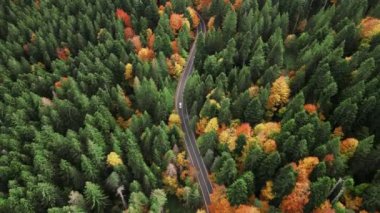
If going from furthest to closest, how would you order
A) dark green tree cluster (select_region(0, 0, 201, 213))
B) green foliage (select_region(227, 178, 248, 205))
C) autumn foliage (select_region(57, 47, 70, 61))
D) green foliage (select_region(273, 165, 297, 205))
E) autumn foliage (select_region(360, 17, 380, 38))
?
autumn foliage (select_region(57, 47, 70, 61)) < autumn foliage (select_region(360, 17, 380, 38)) < dark green tree cluster (select_region(0, 0, 201, 213)) < green foliage (select_region(273, 165, 297, 205)) < green foliage (select_region(227, 178, 248, 205))

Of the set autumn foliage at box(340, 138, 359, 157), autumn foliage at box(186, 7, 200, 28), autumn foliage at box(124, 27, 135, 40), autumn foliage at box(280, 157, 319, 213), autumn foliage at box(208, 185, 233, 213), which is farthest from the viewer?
autumn foliage at box(186, 7, 200, 28)

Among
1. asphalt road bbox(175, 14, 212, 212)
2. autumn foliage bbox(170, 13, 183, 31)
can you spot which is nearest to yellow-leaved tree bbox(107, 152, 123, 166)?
asphalt road bbox(175, 14, 212, 212)

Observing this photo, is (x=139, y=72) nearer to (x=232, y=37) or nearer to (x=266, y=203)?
(x=232, y=37)

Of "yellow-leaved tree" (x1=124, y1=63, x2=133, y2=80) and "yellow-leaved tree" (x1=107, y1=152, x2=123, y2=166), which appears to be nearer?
"yellow-leaved tree" (x1=107, y1=152, x2=123, y2=166)

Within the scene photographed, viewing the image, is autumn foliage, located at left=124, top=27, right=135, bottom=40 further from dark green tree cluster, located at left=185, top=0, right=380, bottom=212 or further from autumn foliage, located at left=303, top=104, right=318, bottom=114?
autumn foliage, located at left=303, top=104, right=318, bottom=114

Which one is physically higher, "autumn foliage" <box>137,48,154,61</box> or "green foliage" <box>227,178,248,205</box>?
"autumn foliage" <box>137,48,154,61</box>

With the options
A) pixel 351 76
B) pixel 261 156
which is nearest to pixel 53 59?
pixel 261 156

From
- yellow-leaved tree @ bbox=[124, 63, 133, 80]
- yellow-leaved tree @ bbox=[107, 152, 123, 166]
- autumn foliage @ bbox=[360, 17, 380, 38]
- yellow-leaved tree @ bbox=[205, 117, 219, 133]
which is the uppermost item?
yellow-leaved tree @ bbox=[124, 63, 133, 80]

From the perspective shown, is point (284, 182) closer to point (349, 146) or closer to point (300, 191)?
point (300, 191)

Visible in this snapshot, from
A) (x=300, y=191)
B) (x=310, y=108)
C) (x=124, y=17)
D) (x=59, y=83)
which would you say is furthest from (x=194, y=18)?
(x=300, y=191)

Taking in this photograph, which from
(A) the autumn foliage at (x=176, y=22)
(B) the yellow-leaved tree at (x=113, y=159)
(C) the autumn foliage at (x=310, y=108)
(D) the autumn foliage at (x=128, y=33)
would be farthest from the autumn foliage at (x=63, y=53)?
(C) the autumn foliage at (x=310, y=108)
